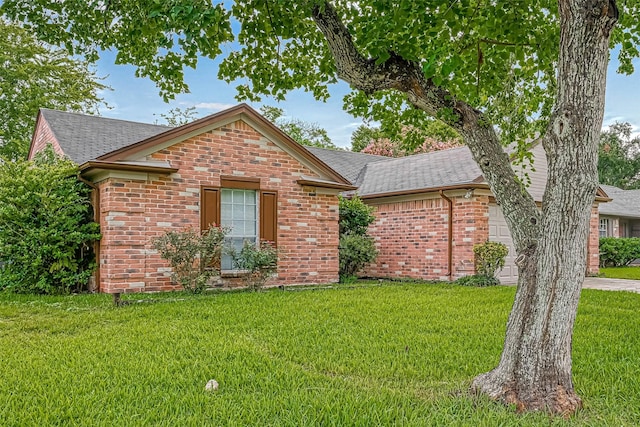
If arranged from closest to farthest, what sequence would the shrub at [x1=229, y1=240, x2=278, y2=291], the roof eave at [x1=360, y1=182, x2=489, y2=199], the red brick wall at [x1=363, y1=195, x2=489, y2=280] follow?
the shrub at [x1=229, y1=240, x2=278, y2=291] < the roof eave at [x1=360, y1=182, x2=489, y2=199] < the red brick wall at [x1=363, y1=195, x2=489, y2=280]

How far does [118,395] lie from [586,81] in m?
4.06

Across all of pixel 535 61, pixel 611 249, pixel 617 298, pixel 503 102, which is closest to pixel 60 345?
pixel 503 102

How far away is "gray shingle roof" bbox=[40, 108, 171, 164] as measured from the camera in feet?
35.9

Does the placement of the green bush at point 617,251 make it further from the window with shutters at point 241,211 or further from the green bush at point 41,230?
the green bush at point 41,230

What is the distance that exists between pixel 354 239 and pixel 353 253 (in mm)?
379

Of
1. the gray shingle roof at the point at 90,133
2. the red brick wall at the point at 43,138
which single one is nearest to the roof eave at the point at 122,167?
the gray shingle roof at the point at 90,133

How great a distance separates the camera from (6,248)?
29.2 feet

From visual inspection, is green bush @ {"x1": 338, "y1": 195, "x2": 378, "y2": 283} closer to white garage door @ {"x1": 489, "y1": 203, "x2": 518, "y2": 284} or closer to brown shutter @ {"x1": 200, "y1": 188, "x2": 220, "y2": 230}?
white garage door @ {"x1": 489, "y1": 203, "x2": 518, "y2": 284}

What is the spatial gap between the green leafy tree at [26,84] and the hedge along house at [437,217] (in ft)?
50.0

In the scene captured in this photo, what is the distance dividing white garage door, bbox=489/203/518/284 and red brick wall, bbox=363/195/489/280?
0.38 meters

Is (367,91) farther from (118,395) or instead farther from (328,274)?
(328,274)

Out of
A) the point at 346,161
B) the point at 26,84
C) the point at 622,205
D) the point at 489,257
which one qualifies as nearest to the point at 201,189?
the point at 489,257

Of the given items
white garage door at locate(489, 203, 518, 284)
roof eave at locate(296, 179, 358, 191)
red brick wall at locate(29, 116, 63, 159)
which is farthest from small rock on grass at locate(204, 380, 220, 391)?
white garage door at locate(489, 203, 518, 284)

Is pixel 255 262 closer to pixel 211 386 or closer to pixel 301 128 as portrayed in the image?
pixel 211 386
